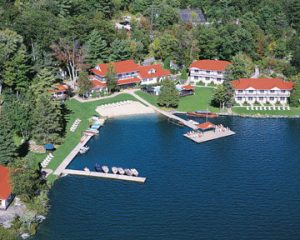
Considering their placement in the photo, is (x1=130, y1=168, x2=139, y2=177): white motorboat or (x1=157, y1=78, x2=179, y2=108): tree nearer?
(x1=130, y1=168, x2=139, y2=177): white motorboat

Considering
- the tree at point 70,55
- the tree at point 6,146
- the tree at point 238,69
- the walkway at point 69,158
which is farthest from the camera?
the tree at point 238,69

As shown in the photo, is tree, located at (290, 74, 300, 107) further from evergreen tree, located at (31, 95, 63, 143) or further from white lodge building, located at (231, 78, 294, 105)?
evergreen tree, located at (31, 95, 63, 143)

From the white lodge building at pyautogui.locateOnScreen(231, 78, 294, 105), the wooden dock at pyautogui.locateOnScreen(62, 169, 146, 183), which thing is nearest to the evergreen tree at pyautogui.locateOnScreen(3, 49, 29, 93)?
the wooden dock at pyautogui.locateOnScreen(62, 169, 146, 183)

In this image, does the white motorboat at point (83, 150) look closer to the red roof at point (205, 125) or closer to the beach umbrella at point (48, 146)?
the beach umbrella at point (48, 146)

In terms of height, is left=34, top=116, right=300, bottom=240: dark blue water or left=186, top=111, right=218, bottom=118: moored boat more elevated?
left=186, top=111, right=218, bottom=118: moored boat

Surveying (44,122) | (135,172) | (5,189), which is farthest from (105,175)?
(5,189)

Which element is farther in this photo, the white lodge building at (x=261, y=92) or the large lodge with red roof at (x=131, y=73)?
the large lodge with red roof at (x=131, y=73)

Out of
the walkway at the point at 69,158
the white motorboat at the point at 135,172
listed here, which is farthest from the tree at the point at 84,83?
the white motorboat at the point at 135,172
